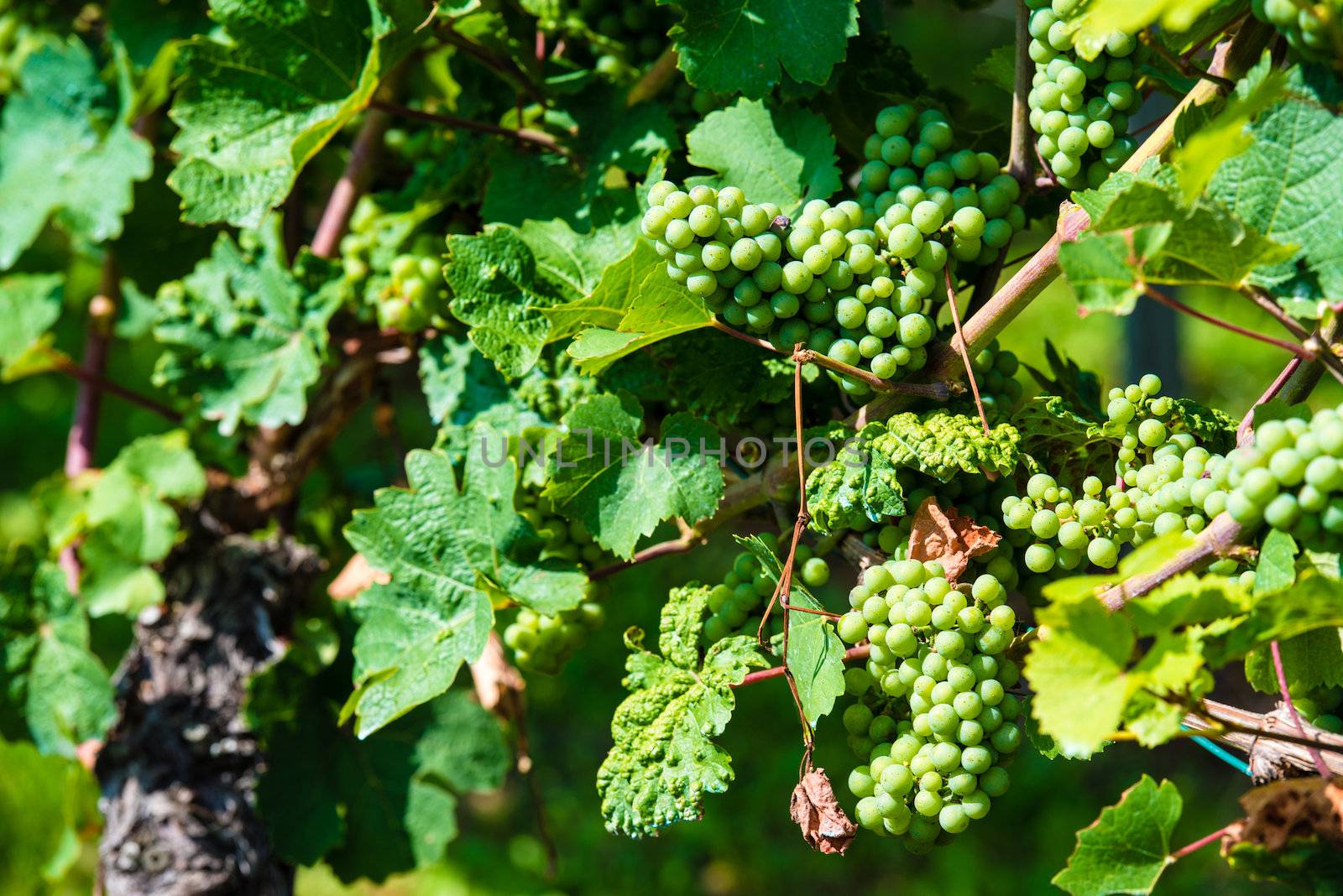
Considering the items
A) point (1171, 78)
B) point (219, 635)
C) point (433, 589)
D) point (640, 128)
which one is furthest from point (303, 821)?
point (1171, 78)

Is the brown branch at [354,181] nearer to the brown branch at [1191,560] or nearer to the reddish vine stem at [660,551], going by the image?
the reddish vine stem at [660,551]

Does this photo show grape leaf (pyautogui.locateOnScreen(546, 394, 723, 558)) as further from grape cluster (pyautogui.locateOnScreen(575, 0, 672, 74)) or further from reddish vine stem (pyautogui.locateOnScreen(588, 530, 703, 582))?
grape cluster (pyautogui.locateOnScreen(575, 0, 672, 74))

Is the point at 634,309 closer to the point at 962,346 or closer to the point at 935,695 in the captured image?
the point at 962,346

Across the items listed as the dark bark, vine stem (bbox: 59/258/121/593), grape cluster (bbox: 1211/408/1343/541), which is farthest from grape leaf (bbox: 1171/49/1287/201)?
vine stem (bbox: 59/258/121/593)

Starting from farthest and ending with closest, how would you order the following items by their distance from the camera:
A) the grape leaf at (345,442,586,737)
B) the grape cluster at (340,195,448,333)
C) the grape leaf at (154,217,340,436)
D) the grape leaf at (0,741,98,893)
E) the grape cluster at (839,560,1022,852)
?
1. the grape leaf at (0,741,98,893)
2. the grape leaf at (154,217,340,436)
3. the grape cluster at (340,195,448,333)
4. the grape leaf at (345,442,586,737)
5. the grape cluster at (839,560,1022,852)

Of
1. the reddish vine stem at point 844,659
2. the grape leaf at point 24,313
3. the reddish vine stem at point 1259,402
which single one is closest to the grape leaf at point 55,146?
the grape leaf at point 24,313

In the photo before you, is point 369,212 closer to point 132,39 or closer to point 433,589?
point 132,39
